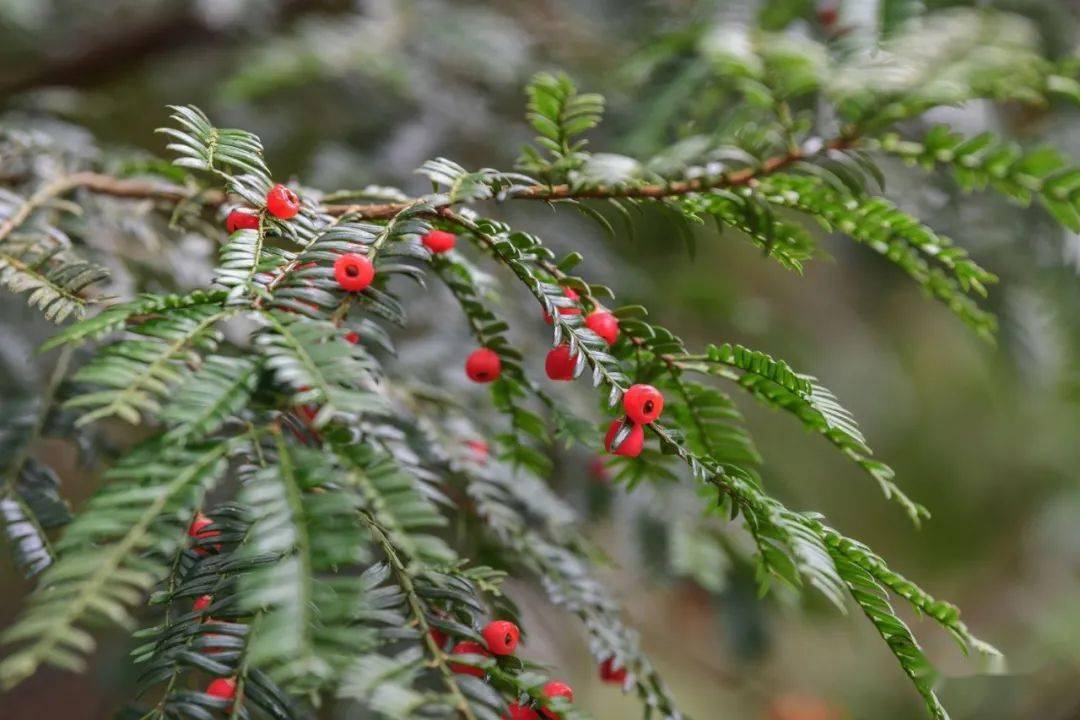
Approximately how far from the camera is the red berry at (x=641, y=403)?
0.41 meters

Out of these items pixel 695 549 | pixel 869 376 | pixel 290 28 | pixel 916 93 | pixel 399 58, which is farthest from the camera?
pixel 869 376

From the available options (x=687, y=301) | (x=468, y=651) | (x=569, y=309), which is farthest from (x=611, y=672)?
(x=687, y=301)

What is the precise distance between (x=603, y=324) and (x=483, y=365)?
84mm

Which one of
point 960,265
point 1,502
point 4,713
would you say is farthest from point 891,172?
point 4,713

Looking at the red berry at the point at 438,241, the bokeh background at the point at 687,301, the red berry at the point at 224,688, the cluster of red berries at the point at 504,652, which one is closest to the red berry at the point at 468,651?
the cluster of red berries at the point at 504,652

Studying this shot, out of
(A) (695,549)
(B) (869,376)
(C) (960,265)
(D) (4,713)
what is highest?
(C) (960,265)

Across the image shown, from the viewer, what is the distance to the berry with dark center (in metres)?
0.43

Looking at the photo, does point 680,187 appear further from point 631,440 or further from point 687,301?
point 687,301

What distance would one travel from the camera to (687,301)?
3.72ft

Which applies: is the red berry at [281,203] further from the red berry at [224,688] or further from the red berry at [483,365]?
the red berry at [224,688]

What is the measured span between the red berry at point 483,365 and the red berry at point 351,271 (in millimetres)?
108

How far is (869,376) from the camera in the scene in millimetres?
1744

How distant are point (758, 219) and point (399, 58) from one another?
849 millimetres

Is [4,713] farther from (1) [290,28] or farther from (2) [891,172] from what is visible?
(2) [891,172]
